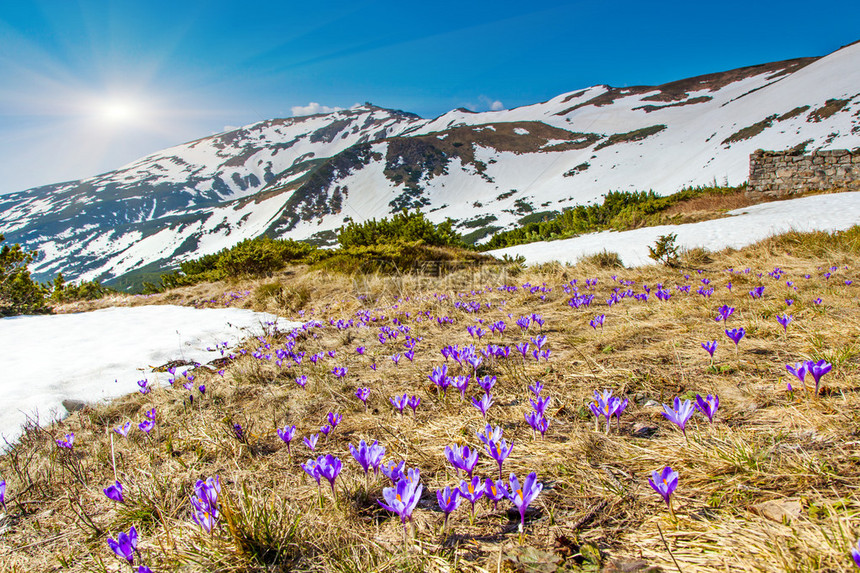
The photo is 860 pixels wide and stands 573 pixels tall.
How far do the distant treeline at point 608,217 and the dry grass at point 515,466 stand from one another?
13873 mm

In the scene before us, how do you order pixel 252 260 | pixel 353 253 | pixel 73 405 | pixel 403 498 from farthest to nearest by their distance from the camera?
pixel 252 260
pixel 353 253
pixel 73 405
pixel 403 498

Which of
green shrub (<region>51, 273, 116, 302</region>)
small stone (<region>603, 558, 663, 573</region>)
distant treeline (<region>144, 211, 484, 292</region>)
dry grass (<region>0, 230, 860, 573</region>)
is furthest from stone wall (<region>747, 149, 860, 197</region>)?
green shrub (<region>51, 273, 116, 302</region>)

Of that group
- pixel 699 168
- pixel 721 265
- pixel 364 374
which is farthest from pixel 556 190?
pixel 364 374

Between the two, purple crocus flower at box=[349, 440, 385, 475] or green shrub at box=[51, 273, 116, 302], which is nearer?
purple crocus flower at box=[349, 440, 385, 475]

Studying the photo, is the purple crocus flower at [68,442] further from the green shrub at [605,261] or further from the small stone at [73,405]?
the green shrub at [605,261]

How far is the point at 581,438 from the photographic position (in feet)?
5.55

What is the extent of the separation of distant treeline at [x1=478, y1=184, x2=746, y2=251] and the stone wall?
142 cm

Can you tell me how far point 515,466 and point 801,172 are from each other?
77.8ft

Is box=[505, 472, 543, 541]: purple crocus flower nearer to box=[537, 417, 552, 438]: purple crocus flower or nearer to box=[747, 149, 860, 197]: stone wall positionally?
box=[537, 417, 552, 438]: purple crocus flower

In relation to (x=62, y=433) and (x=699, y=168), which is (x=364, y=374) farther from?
(x=699, y=168)

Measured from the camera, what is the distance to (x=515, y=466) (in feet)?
5.34

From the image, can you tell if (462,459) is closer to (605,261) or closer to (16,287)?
(605,261)

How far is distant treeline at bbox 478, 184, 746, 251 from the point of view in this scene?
16547mm

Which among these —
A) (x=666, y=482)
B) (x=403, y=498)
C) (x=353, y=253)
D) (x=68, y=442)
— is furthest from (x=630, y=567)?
(x=353, y=253)
